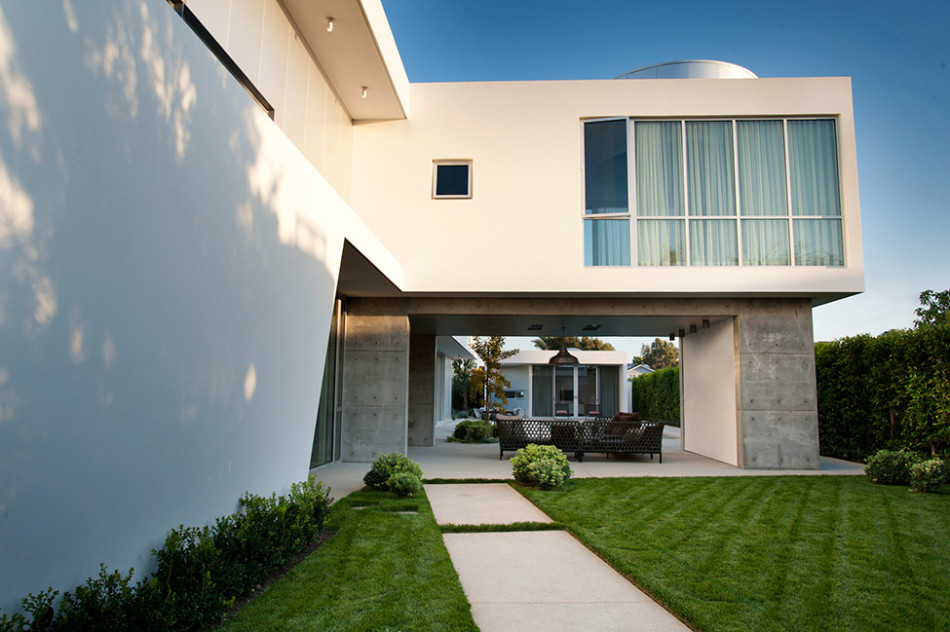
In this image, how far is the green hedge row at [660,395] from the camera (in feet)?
77.4

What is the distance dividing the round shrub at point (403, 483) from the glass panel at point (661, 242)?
19.6ft

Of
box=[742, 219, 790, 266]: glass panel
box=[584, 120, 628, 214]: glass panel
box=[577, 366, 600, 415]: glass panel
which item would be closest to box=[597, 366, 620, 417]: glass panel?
box=[577, 366, 600, 415]: glass panel

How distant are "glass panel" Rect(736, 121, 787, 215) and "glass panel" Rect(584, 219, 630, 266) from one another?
7.45 feet

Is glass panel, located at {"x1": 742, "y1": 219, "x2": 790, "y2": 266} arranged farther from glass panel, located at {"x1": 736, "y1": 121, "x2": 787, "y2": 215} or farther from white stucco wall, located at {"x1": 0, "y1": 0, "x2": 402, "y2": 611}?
white stucco wall, located at {"x1": 0, "y1": 0, "x2": 402, "y2": 611}

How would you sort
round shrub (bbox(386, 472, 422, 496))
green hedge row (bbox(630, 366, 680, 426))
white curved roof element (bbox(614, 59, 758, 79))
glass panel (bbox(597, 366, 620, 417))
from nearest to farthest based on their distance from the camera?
1. round shrub (bbox(386, 472, 422, 496))
2. white curved roof element (bbox(614, 59, 758, 79))
3. green hedge row (bbox(630, 366, 680, 426))
4. glass panel (bbox(597, 366, 620, 417))

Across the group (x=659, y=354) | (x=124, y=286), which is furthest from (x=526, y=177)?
(x=659, y=354)

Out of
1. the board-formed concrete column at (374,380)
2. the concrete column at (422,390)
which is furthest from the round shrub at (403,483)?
the concrete column at (422,390)

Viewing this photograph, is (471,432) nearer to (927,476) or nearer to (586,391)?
(927,476)

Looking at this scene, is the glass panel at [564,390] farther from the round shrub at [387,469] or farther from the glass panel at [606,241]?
the round shrub at [387,469]

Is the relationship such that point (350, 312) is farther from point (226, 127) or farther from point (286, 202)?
point (226, 127)

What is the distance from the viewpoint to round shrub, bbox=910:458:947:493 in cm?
873

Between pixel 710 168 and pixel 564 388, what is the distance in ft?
67.4

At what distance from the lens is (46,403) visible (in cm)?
266

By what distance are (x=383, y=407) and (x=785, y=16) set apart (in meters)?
12.7
